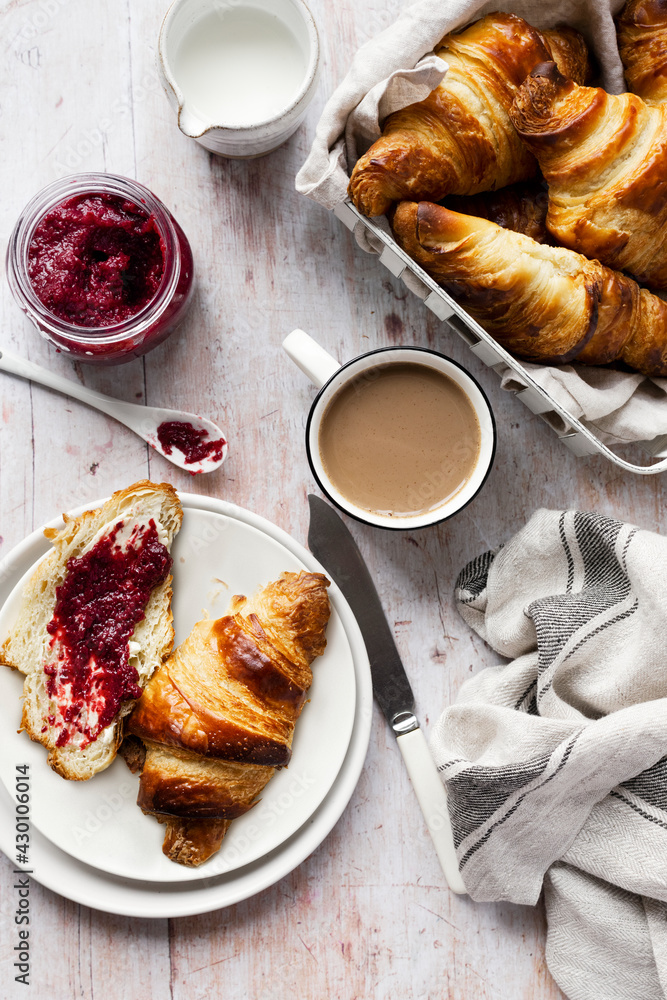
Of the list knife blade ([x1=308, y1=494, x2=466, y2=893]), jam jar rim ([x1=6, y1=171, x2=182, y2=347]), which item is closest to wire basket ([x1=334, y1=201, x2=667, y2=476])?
jam jar rim ([x1=6, y1=171, x2=182, y2=347])

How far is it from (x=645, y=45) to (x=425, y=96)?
0.49 metres

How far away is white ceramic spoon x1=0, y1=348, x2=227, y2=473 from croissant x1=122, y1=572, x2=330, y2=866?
13.8 inches

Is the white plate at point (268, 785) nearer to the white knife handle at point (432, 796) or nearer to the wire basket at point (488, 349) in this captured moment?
the white knife handle at point (432, 796)

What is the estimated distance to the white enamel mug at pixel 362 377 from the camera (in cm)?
155

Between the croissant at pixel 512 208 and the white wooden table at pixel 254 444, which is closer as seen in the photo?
the croissant at pixel 512 208

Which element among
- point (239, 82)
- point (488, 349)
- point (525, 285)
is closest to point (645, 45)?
point (525, 285)

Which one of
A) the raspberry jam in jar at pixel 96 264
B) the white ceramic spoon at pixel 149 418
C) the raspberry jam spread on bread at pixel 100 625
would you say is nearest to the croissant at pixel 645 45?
the raspberry jam in jar at pixel 96 264

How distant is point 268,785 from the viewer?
1.66 m

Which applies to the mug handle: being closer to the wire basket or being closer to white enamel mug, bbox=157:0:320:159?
the wire basket

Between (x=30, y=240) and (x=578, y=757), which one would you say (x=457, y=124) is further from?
(x=578, y=757)

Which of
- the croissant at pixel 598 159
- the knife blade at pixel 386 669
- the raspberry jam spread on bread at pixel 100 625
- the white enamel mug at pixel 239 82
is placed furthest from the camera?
the knife blade at pixel 386 669

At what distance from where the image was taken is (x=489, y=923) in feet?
5.72

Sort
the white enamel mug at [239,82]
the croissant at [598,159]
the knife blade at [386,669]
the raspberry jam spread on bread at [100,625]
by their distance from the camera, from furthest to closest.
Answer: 1. the knife blade at [386,669]
2. the raspberry jam spread on bread at [100,625]
3. the white enamel mug at [239,82]
4. the croissant at [598,159]

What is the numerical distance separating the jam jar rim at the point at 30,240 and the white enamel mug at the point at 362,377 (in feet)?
0.95
